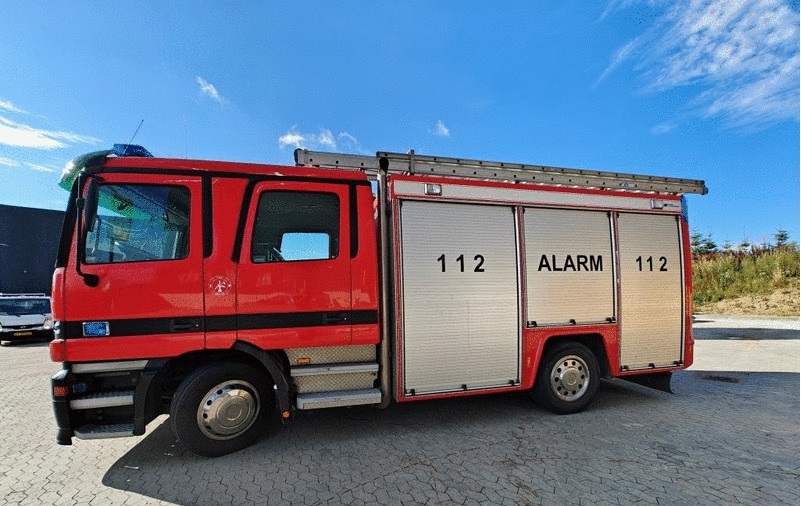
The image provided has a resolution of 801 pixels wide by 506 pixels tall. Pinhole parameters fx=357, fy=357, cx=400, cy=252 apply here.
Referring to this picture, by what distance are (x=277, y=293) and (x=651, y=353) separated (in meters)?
4.80

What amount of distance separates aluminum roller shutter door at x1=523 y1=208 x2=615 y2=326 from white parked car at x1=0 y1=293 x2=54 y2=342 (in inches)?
609

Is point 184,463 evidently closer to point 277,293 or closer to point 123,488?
point 123,488

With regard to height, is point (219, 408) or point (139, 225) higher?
point (139, 225)

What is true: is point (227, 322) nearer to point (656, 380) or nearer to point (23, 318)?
point (656, 380)

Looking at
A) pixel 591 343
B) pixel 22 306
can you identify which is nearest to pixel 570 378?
pixel 591 343

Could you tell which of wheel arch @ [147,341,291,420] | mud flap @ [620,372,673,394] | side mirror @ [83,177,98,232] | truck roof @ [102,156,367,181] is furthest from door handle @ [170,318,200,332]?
mud flap @ [620,372,673,394]

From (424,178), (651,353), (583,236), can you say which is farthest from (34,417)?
(651,353)

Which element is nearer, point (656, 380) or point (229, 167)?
point (229, 167)

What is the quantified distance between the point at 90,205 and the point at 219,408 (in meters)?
2.18

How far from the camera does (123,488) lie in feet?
9.84

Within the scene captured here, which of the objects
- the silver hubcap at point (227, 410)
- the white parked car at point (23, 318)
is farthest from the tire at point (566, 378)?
the white parked car at point (23, 318)

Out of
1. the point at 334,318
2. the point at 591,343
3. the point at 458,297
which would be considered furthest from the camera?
the point at 591,343

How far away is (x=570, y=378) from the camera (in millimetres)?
→ 4406

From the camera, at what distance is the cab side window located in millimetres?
3564
